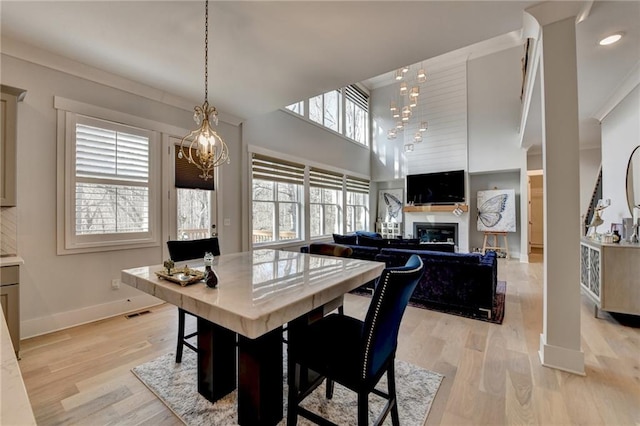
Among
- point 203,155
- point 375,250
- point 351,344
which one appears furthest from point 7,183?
point 375,250

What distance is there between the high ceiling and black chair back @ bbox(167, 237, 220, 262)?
1.87m

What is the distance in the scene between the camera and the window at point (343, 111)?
20.7ft

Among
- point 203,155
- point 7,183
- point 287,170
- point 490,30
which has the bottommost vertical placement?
point 7,183

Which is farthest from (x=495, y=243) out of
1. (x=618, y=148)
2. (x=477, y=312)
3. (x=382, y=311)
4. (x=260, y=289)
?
(x=260, y=289)

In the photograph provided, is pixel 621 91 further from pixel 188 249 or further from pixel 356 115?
Result: pixel 356 115

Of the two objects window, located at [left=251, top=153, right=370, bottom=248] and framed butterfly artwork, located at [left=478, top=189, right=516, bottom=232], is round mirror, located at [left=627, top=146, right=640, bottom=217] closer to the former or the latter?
framed butterfly artwork, located at [left=478, top=189, right=516, bottom=232]

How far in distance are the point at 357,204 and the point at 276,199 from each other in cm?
341

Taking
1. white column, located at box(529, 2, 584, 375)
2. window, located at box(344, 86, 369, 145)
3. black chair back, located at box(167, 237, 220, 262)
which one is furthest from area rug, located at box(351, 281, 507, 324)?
window, located at box(344, 86, 369, 145)

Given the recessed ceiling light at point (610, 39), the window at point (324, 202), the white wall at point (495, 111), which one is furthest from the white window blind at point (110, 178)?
the white wall at point (495, 111)

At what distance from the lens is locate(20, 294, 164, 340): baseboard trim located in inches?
104

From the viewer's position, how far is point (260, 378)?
4.96 feet

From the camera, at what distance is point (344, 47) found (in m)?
2.66

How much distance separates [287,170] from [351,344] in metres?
4.51

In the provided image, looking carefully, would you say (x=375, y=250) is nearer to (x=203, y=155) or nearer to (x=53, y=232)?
A: (x=203, y=155)
